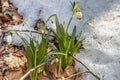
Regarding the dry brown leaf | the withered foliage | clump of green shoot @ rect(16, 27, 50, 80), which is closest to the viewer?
clump of green shoot @ rect(16, 27, 50, 80)

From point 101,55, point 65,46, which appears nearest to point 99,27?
point 101,55

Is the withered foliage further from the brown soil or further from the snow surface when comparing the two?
the brown soil

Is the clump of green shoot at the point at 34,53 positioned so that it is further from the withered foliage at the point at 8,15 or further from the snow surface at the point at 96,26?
the withered foliage at the point at 8,15

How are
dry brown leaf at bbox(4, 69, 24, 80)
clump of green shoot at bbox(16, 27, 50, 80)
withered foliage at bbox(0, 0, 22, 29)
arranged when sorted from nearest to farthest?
clump of green shoot at bbox(16, 27, 50, 80), dry brown leaf at bbox(4, 69, 24, 80), withered foliage at bbox(0, 0, 22, 29)

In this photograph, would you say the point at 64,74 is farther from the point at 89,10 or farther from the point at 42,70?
the point at 89,10

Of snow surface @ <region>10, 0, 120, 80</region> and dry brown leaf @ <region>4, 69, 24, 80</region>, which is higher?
snow surface @ <region>10, 0, 120, 80</region>

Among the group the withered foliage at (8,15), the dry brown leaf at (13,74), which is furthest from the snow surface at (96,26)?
the dry brown leaf at (13,74)

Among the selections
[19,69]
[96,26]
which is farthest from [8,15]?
[96,26]

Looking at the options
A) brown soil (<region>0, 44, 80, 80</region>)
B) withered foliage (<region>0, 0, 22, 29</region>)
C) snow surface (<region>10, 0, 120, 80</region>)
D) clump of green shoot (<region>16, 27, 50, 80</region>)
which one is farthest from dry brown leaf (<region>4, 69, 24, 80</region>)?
withered foliage (<region>0, 0, 22, 29</region>)
